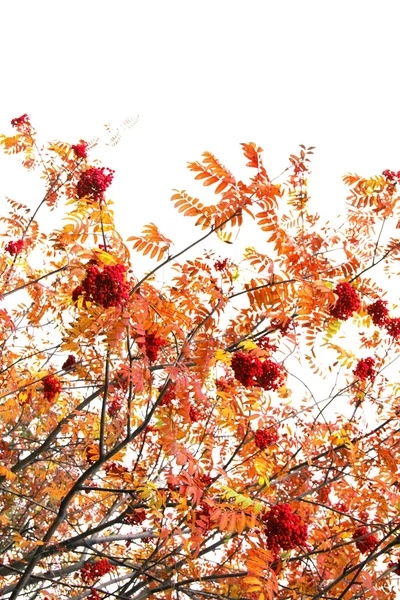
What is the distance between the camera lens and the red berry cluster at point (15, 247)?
5.89 m

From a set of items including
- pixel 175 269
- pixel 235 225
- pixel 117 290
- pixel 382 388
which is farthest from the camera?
pixel 382 388

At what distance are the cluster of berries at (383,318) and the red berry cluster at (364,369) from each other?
13.1 inches

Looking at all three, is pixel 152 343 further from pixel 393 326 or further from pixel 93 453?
pixel 393 326

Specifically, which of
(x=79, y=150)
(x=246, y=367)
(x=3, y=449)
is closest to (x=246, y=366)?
(x=246, y=367)

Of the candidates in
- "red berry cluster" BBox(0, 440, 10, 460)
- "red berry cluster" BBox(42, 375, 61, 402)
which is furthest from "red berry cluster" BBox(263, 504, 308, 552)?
"red berry cluster" BBox(0, 440, 10, 460)

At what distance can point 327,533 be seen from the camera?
402cm

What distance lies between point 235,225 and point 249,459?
1.93 meters

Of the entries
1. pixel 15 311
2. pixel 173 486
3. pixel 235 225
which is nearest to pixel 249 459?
pixel 173 486

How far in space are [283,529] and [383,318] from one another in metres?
2.42

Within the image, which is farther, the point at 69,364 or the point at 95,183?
the point at 69,364

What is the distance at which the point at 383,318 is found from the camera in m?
4.84

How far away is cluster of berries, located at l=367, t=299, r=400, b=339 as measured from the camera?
480cm

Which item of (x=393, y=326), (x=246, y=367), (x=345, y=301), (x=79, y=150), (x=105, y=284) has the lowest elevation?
(x=246, y=367)

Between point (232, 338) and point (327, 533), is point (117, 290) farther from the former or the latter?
point (327, 533)
